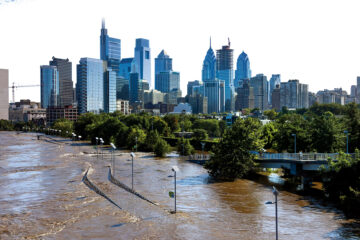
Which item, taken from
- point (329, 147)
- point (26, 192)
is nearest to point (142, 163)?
point (26, 192)

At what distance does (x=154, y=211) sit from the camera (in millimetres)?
36406

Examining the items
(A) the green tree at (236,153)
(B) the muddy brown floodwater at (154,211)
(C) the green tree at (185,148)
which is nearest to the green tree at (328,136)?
(A) the green tree at (236,153)

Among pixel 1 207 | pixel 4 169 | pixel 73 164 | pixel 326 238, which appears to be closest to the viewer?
pixel 326 238

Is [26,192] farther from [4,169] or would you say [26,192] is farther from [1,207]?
[4,169]

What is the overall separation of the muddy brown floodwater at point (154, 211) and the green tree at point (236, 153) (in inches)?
78.1

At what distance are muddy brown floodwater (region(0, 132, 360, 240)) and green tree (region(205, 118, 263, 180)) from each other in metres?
1.98

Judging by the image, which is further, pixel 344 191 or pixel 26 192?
pixel 26 192

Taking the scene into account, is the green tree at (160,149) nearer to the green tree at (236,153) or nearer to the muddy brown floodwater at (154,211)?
the muddy brown floodwater at (154,211)

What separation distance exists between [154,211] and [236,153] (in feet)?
71.7

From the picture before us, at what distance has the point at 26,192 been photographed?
46594 millimetres

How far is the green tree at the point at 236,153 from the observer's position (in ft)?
179

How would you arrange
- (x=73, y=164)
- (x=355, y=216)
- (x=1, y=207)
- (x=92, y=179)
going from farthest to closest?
1. (x=73, y=164)
2. (x=92, y=179)
3. (x=1, y=207)
4. (x=355, y=216)

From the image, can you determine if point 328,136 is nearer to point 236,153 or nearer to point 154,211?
point 236,153

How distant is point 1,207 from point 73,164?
32676mm
